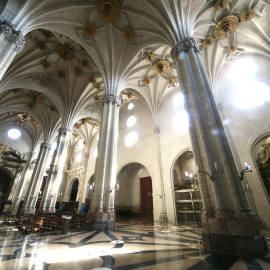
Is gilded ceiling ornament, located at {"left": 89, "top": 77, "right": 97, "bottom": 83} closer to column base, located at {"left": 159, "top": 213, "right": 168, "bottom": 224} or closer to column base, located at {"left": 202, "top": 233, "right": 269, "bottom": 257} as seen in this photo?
column base, located at {"left": 159, "top": 213, "right": 168, "bottom": 224}

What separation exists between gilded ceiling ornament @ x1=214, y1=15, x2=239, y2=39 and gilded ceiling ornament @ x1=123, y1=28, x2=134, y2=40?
18.9 ft

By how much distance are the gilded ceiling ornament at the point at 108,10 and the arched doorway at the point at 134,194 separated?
14.4 metres

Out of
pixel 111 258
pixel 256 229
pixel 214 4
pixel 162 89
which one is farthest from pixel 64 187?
pixel 214 4

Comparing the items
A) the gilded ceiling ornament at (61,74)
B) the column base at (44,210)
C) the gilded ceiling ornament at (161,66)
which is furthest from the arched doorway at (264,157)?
the gilded ceiling ornament at (61,74)

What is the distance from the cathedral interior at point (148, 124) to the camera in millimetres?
4182

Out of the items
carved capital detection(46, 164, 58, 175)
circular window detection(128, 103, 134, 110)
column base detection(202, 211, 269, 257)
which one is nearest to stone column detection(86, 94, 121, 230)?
column base detection(202, 211, 269, 257)

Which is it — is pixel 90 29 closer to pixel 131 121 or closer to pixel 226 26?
pixel 226 26

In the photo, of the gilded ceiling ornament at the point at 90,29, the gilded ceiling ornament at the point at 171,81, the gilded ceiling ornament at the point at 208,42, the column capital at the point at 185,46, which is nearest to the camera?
the column capital at the point at 185,46

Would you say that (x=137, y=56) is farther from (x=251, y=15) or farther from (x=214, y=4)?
(x=251, y=15)

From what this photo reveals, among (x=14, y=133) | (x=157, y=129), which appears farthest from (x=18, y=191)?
(x=157, y=129)

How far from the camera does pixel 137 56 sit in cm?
1218

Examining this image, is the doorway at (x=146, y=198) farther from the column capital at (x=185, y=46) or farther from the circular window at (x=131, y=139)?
the column capital at (x=185, y=46)

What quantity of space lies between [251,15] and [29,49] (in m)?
16.6

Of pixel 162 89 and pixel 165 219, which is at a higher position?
pixel 162 89
